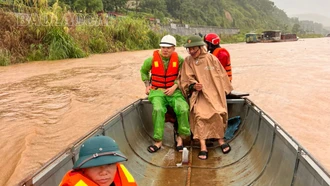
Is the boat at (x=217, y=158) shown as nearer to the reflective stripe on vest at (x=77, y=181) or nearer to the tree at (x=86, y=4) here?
the reflective stripe on vest at (x=77, y=181)

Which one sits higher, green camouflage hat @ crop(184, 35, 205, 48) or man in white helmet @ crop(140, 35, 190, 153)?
green camouflage hat @ crop(184, 35, 205, 48)

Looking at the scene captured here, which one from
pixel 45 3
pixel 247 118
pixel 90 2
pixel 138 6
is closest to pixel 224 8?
pixel 138 6

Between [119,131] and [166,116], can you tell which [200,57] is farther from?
[119,131]

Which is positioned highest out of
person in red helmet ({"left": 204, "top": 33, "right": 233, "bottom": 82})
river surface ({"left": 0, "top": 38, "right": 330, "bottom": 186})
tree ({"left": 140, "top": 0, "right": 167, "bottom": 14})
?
tree ({"left": 140, "top": 0, "right": 167, "bottom": 14})

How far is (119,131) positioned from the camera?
3.69 m

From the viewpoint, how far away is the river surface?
5285 millimetres

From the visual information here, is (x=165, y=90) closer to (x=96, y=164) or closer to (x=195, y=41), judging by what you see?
(x=195, y=41)

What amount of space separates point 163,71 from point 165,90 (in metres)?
0.25

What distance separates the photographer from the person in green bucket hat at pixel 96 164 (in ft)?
5.28

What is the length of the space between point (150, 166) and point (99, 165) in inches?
Answer: 83.9

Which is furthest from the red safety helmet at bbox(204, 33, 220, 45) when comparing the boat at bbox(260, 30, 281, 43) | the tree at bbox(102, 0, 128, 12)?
the tree at bbox(102, 0, 128, 12)

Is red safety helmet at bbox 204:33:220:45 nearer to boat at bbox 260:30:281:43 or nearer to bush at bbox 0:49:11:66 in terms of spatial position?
bush at bbox 0:49:11:66

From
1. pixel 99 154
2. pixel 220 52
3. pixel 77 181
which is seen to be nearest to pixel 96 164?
pixel 99 154

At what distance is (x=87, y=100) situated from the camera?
8.40 metres
